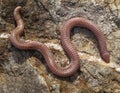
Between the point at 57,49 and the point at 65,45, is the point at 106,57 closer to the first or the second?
the point at 65,45

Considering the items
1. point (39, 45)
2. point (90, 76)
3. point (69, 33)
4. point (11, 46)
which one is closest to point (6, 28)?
point (11, 46)

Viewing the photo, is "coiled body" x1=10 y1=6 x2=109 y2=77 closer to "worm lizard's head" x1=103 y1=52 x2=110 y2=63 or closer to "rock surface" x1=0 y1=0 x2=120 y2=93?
"worm lizard's head" x1=103 y1=52 x2=110 y2=63

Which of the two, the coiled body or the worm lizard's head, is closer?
the coiled body

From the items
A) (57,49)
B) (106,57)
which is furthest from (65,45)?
(106,57)

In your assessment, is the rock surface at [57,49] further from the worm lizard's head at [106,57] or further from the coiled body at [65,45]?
the coiled body at [65,45]

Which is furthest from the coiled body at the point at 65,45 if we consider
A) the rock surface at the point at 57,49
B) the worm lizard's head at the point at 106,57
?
the rock surface at the point at 57,49

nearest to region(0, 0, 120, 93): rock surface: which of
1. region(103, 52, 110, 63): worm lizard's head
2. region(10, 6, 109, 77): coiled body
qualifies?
region(103, 52, 110, 63): worm lizard's head
